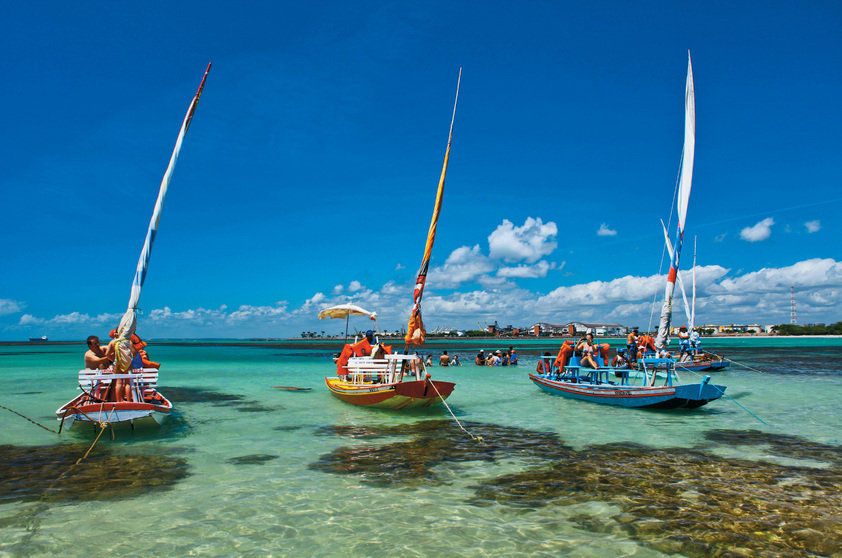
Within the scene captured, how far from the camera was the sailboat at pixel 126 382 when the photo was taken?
12094 millimetres

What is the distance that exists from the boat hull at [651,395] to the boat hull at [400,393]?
5636 mm

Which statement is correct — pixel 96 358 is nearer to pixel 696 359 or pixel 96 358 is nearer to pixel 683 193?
pixel 683 193

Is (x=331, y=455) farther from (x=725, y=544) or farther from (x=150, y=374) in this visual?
(x=725, y=544)

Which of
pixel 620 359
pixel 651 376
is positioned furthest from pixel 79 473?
pixel 620 359

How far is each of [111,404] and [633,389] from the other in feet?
51.3

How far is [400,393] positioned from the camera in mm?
16188

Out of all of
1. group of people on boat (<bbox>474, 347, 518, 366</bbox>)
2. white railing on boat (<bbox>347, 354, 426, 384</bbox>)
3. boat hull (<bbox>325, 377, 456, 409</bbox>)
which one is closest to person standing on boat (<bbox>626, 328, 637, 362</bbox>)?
boat hull (<bbox>325, 377, 456, 409</bbox>)

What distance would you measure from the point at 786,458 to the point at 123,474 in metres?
14.0

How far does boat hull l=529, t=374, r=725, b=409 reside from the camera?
16.6 m

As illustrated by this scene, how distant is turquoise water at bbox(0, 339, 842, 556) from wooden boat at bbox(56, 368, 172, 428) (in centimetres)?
63

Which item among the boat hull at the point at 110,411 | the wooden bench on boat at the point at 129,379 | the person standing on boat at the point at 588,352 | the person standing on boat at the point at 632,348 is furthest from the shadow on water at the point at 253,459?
the person standing on boat at the point at 632,348

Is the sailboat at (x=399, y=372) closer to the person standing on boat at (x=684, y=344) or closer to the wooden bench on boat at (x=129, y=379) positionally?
the wooden bench on boat at (x=129, y=379)

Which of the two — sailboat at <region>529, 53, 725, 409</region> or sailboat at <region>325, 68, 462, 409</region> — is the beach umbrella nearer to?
sailboat at <region>325, 68, 462, 409</region>

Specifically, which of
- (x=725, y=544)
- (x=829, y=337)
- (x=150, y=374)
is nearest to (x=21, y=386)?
(x=150, y=374)
